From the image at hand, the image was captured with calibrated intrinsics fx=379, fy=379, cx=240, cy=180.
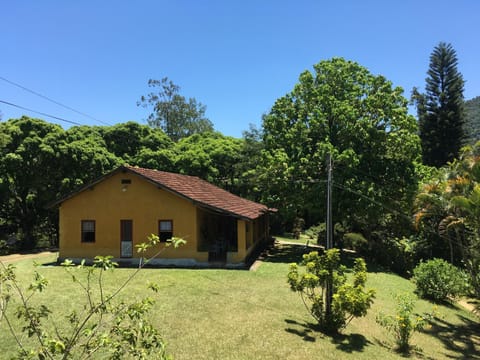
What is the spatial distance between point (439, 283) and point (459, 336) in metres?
4.60

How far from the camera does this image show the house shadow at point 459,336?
11.2 metres

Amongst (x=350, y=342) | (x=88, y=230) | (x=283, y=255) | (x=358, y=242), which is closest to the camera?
(x=350, y=342)

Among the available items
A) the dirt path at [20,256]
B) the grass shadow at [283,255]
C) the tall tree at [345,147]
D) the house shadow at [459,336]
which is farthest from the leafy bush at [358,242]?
the dirt path at [20,256]

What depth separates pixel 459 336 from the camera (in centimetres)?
1284

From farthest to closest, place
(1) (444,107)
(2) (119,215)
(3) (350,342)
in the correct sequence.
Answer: (1) (444,107), (2) (119,215), (3) (350,342)

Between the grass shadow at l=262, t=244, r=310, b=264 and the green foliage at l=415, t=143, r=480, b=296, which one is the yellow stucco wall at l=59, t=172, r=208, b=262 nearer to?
the grass shadow at l=262, t=244, r=310, b=264

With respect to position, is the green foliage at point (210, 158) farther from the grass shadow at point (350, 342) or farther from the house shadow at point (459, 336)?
the grass shadow at point (350, 342)

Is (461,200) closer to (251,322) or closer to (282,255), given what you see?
(251,322)

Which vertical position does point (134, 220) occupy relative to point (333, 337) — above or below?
above

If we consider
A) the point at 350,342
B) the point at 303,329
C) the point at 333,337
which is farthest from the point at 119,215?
the point at 350,342

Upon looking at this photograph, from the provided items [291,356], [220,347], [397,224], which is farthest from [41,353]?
[397,224]

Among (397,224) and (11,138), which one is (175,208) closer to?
(11,138)

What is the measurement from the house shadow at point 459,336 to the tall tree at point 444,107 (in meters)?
32.5

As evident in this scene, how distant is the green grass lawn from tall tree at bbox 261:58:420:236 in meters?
6.14
